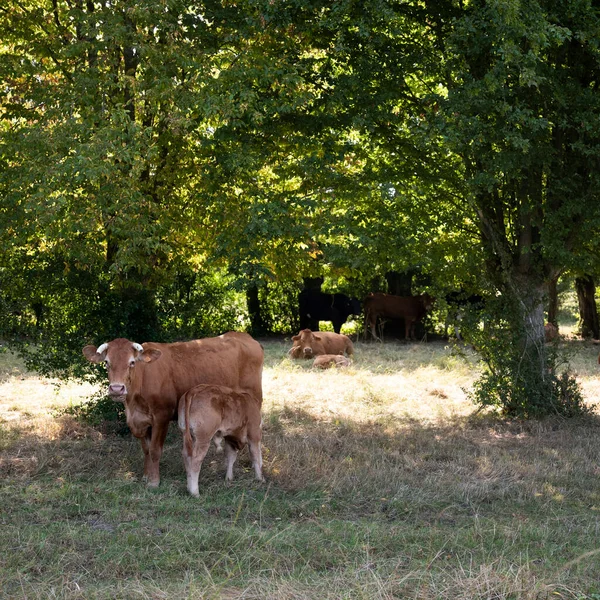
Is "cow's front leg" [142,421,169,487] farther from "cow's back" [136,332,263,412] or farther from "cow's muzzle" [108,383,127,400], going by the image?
"cow's muzzle" [108,383,127,400]

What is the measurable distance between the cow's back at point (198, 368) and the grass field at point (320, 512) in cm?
83

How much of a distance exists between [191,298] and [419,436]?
12.5 ft

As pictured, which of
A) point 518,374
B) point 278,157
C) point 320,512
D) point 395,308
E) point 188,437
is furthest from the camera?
point 395,308

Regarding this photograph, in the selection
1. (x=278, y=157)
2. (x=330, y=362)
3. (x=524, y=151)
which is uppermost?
(x=278, y=157)

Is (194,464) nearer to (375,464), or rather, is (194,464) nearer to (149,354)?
(149,354)

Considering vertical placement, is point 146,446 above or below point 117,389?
below

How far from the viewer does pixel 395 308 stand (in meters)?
25.4

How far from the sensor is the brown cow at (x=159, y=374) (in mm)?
8391

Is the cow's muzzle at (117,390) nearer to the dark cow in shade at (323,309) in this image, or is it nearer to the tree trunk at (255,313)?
the tree trunk at (255,313)

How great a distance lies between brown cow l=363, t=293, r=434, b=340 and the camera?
999 inches

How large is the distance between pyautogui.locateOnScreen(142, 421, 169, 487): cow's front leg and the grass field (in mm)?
217

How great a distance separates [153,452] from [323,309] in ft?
58.7

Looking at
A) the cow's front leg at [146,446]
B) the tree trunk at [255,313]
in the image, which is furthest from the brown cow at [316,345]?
the cow's front leg at [146,446]

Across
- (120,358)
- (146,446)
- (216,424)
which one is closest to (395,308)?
(146,446)
